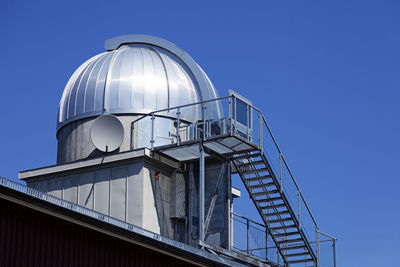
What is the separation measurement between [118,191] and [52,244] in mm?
10919

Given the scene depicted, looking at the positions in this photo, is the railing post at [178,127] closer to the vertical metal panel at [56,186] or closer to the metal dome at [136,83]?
the metal dome at [136,83]

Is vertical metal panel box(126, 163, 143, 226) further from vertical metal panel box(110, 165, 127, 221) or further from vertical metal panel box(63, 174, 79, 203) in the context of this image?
vertical metal panel box(63, 174, 79, 203)

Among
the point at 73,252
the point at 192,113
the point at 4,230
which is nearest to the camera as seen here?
the point at 4,230

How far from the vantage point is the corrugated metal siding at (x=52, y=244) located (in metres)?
14.9

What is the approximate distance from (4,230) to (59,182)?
13360 millimetres

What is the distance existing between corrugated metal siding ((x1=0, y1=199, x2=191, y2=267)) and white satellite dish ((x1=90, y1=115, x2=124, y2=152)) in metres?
9.77

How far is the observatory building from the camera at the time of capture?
26.4 meters

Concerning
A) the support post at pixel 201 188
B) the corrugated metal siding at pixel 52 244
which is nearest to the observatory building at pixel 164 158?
the support post at pixel 201 188

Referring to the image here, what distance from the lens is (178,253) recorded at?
19.0 meters

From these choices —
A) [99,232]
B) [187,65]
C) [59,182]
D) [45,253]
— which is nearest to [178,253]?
[99,232]

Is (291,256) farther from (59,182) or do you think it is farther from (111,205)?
(59,182)

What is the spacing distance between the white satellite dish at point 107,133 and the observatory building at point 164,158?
0.04 meters

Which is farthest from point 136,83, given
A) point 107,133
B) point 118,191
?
point 118,191

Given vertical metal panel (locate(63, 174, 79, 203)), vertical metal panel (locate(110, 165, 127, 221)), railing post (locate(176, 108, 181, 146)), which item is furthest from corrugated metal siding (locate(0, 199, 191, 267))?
vertical metal panel (locate(63, 174, 79, 203))
